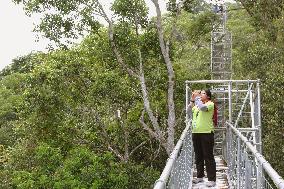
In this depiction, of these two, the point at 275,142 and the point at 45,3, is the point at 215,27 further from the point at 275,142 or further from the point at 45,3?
the point at 45,3

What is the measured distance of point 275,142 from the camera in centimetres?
1490

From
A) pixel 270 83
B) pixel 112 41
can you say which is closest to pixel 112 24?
pixel 112 41

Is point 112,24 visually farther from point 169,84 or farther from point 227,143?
point 227,143

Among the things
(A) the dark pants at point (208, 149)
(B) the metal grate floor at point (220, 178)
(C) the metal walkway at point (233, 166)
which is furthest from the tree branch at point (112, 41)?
(A) the dark pants at point (208, 149)

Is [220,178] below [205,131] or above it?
below

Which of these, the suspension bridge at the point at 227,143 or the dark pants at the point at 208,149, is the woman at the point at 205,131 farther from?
the suspension bridge at the point at 227,143

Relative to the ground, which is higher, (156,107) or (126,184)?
(156,107)

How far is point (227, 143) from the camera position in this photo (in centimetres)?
841

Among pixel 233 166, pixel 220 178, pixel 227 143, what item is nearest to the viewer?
pixel 233 166

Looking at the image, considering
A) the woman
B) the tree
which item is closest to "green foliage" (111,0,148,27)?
the tree

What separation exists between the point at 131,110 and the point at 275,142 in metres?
5.23

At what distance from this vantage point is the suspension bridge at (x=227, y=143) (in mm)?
3812

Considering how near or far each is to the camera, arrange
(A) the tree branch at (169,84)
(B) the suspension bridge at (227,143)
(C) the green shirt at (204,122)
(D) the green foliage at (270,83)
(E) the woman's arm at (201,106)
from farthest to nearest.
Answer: (D) the green foliage at (270,83) < (A) the tree branch at (169,84) < (C) the green shirt at (204,122) < (E) the woman's arm at (201,106) < (B) the suspension bridge at (227,143)

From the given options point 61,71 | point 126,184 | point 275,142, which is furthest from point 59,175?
point 275,142
